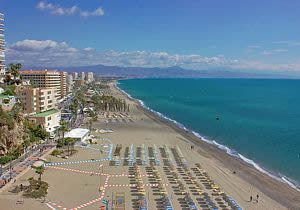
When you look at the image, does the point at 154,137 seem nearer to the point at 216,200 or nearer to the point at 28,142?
the point at 28,142

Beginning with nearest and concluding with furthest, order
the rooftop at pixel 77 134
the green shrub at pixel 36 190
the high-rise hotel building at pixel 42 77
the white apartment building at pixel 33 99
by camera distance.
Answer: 1. the green shrub at pixel 36 190
2. the rooftop at pixel 77 134
3. the white apartment building at pixel 33 99
4. the high-rise hotel building at pixel 42 77

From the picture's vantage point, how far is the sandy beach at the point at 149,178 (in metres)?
31.0

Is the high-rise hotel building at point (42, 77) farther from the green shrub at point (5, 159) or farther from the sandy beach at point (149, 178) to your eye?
the green shrub at point (5, 159)

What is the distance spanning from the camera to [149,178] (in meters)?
37.6

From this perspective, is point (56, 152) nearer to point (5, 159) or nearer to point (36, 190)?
point (5, 159)

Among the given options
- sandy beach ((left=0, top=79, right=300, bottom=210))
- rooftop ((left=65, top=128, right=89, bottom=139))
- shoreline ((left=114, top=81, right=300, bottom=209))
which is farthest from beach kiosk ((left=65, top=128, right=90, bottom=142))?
shoreline ((left=114, top=81, right=300, bottom=209))

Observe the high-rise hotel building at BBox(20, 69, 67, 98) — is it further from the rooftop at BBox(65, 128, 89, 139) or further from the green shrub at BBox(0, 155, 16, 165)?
the green shrub at BBox(0, 155, 16, 165)

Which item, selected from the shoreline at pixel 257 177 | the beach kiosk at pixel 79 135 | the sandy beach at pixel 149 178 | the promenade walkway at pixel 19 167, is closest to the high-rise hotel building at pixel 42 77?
the beach kiosk at pixel 79 135

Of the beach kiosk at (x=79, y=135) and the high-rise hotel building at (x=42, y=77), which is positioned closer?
the beach kiosk at (x=79, y=135)

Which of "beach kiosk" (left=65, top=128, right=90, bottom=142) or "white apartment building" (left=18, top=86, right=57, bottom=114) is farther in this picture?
"white apartment building" (left=18, top=86, right=57, bottom=114)

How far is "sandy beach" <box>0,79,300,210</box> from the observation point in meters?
31.0

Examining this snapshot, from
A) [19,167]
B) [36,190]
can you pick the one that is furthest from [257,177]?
[19,167]

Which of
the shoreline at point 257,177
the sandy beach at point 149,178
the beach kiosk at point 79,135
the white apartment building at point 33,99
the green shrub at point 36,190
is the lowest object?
the shoreline at point 257,177

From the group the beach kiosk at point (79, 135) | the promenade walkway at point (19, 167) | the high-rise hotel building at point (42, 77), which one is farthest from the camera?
the high-rise hotel building at point (42, 77)
